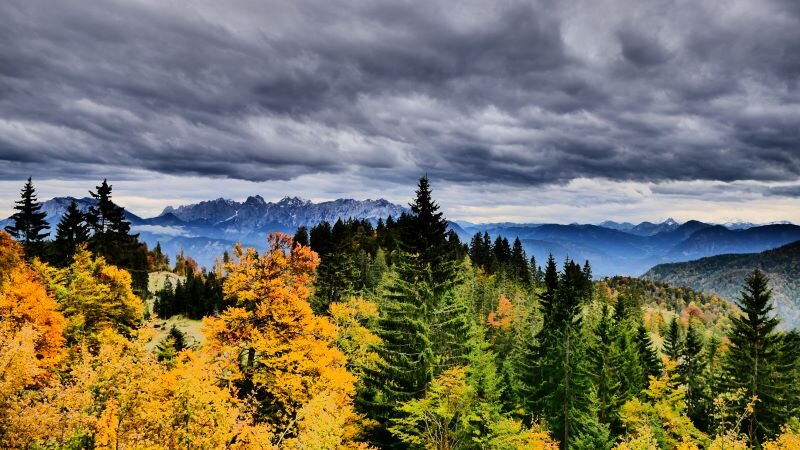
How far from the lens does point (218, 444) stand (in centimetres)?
1419

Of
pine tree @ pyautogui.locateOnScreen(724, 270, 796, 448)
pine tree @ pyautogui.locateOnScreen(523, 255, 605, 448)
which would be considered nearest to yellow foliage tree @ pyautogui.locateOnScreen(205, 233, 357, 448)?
pine tree @ pyautogui.locateOnScreen(523, 255, 605, 448)

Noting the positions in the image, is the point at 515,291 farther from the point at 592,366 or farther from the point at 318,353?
the point at 318,353

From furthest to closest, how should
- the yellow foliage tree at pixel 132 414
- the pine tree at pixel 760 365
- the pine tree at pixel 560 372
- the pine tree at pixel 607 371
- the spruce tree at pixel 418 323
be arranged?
the pine tree at pixel 607 371 < the pine tree at pixel 560 372 < the pine tree at pixel 760 365 < the spruce tree at pixel 418 323 < the yellow foliage tree at pixel 132 414

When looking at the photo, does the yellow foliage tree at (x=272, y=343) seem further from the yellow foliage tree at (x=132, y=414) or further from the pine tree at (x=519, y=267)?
the pine tree at (x=519, y=267)

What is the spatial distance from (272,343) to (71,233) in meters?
51.6

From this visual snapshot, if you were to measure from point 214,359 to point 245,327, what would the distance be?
2.27 meters

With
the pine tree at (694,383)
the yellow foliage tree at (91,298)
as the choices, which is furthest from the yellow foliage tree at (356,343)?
the pine tree at (694,383)

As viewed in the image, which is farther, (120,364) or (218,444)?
(120,364)

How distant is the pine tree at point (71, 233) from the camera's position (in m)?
59.0

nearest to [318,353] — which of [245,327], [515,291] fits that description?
[245,327]

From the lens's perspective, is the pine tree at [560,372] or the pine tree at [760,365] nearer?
the pine tree at [760,365]

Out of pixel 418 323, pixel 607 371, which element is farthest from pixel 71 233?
pixel 607 371

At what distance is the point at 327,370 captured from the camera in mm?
25875

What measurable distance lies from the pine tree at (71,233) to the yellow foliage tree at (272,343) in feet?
152
